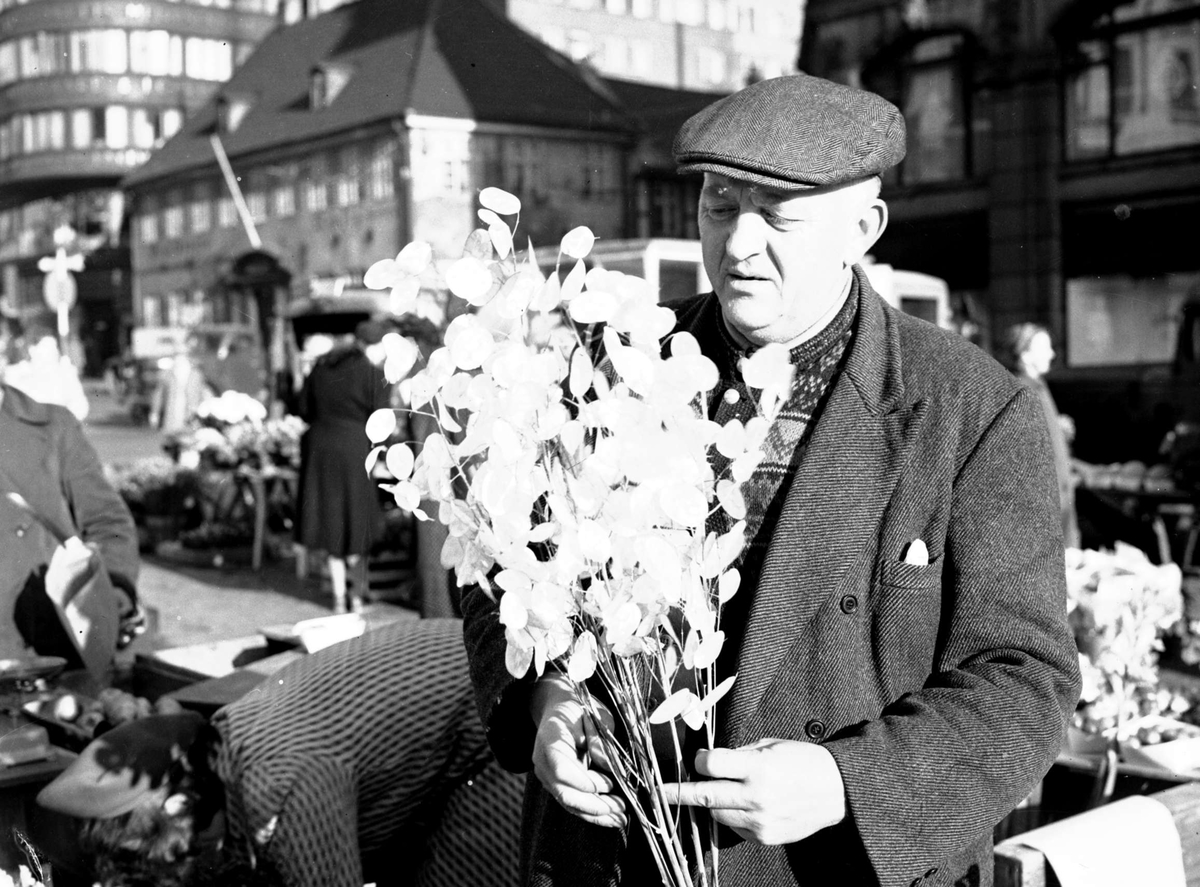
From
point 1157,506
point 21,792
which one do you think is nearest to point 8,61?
point 1157,506

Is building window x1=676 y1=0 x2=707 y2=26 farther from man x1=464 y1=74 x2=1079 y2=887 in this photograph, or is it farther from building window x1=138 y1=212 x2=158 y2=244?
man x1=464 y1=74 x2=1079 y2=887

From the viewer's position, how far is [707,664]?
1356 mm

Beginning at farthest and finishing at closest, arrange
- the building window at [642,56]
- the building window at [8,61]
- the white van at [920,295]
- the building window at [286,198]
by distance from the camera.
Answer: the building window at [642,56] → the building window at [286,198] → the building window at [8,61] → the white van at [920,295]

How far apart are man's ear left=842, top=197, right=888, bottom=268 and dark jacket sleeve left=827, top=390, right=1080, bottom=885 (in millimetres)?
239

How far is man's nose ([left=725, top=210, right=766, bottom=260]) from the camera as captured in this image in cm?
152

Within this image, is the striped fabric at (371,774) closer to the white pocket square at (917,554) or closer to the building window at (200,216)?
the white pocket square at (917,554)

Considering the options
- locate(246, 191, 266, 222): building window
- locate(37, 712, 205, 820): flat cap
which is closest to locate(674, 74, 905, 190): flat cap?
locate(37, 712, 205, 820): flat cap

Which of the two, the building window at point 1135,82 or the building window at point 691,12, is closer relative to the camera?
the building window at point 1135,82

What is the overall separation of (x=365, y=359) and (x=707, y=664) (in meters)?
7.68

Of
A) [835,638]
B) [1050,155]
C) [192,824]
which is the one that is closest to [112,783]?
[192,824]

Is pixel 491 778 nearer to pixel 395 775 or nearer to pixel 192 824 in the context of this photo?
pixel 395 775

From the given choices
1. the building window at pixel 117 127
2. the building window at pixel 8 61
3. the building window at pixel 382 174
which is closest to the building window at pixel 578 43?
the building window at pixel 382 174

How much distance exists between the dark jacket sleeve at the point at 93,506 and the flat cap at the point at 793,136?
292 cm

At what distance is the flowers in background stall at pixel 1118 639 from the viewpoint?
348 cm
